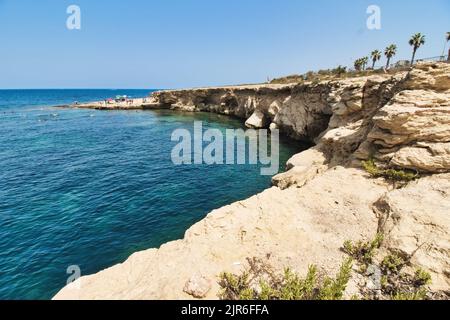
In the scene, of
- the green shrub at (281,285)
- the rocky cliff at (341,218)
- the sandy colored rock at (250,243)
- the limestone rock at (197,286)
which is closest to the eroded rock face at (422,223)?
the rocky cliff at (341,218)

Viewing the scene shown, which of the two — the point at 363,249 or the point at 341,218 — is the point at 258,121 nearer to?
the point at 341,218

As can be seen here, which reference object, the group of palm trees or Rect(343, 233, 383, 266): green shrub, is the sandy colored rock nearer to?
Rect(343, 233, 383, 266): green shrub

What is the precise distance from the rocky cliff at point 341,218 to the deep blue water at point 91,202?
534cm

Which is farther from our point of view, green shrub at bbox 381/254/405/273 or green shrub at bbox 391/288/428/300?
green shrub at bbox 381/254/405/273

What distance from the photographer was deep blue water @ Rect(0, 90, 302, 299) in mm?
14844

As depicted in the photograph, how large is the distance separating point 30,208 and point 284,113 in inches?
1608

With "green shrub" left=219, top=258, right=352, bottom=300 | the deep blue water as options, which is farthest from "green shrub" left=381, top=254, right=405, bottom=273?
the deep blue water

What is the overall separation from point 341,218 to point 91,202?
19951 mm

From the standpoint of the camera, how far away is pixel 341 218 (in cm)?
1341

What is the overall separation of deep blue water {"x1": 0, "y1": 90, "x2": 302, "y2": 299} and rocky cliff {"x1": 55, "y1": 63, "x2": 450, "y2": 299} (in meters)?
5.34

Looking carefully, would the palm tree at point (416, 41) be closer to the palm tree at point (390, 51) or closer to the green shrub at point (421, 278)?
the palm tree at point (390, 51)

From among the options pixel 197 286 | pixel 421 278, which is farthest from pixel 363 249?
pixel 197 286

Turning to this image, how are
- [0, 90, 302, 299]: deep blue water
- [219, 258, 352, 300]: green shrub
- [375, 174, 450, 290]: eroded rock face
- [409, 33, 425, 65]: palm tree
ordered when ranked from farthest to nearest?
[409, 33, 425, 65]: palm tree → [0, 90, 302, 299]: deep blue water → [375, 174, 450, 290]: eroded rock face → [219, 258, 352, 300]: green shrub
